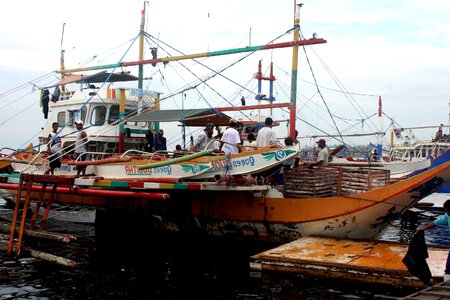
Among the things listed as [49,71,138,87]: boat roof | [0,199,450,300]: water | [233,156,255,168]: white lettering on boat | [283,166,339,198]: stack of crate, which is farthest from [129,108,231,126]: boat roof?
[49,71,138,87]: boat roof

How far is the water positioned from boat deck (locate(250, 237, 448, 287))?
0.20 m

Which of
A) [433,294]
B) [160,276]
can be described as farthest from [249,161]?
[433,294]

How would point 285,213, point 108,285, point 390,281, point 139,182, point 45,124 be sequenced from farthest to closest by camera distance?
point 45,124
point 285,213
point 139,182
point 108,285
point 390,281

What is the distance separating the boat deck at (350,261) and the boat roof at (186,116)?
17.1 ft

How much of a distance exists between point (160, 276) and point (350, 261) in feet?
→ 13.6

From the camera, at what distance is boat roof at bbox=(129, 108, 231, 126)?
15.0m

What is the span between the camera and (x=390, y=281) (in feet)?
31.3

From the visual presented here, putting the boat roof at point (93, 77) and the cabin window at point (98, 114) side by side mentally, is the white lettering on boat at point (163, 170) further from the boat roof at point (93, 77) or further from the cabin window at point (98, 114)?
the boat roof at point (93, 77)

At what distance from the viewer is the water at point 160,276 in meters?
9.74

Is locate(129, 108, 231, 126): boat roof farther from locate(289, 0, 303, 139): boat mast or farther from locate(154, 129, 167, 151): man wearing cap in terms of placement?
locate(289, 0, 303, 139): boat mast

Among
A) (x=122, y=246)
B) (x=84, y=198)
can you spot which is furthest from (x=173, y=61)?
(x=122, y=246)

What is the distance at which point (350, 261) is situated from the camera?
1028 cm

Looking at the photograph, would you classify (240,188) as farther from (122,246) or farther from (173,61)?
(173,61)

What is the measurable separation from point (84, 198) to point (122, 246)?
11.0ft
